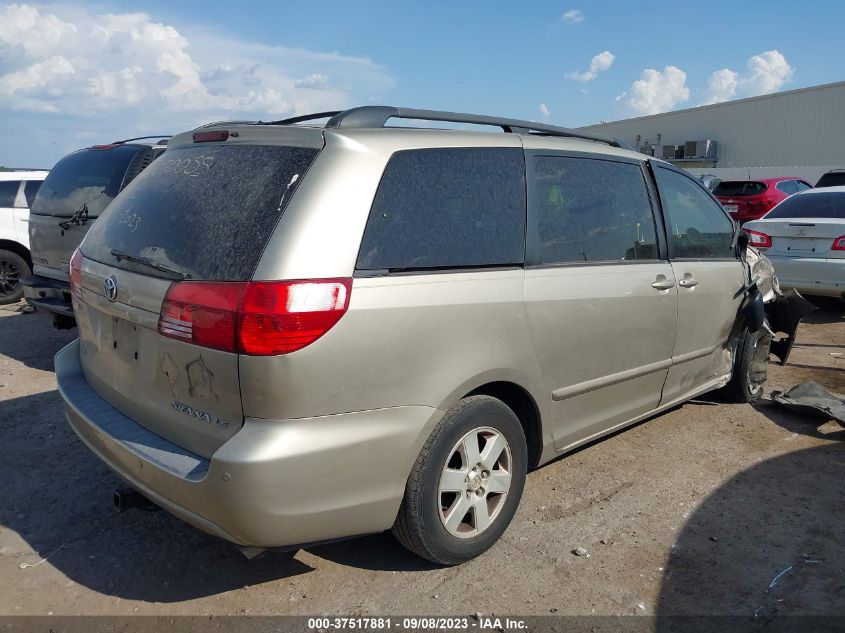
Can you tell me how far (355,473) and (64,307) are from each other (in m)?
4.27

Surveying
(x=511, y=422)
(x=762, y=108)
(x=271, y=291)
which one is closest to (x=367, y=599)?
(x=511, y=422)

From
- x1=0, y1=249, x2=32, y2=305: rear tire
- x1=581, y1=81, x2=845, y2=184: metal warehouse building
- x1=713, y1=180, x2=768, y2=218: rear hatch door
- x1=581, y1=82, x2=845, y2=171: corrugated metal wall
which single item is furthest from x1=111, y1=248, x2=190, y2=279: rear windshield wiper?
x1=581, y1=82, x2=845, y2=171: corrugated metal wall

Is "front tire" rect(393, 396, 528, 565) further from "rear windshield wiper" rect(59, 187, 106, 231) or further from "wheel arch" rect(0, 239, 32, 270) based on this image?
"wheel arch" rect(0, 239, 32, 270)

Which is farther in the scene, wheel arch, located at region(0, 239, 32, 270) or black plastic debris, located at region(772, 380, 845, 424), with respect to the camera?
wheel arch, located at region(0, 239, 32, 270)

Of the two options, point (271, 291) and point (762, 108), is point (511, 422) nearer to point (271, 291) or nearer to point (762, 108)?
point (271, 291)

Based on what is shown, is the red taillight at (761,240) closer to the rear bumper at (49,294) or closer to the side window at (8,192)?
the rear bumper at (49,294)

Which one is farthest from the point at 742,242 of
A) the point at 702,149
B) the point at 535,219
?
the point at 702,149

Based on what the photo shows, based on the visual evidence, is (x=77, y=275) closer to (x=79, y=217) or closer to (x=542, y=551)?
(x=542, y=551)

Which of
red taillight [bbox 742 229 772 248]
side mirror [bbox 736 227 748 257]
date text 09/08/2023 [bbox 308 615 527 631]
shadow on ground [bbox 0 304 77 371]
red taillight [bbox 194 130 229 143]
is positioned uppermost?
red taillight [bbox 194 130 229 143]

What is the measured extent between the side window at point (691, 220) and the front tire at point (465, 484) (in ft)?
5.97

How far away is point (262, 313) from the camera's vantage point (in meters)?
2.29

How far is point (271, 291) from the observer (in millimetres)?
2307

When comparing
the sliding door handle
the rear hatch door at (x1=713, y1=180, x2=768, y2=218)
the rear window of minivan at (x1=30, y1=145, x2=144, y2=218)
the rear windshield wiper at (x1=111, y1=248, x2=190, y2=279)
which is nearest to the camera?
the rear windshield wiper at (x1=111, y1=248, x2=190, y2=279)

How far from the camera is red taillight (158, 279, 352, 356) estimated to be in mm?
2293
